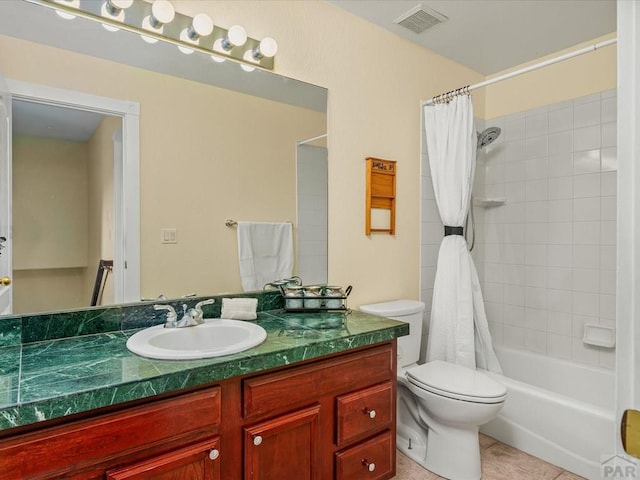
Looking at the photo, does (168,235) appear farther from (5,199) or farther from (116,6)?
(116,6)

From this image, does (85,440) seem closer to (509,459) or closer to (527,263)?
(509,459)

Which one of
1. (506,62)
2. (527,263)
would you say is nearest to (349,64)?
(506,62)

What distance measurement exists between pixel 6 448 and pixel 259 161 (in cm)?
140

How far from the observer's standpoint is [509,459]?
207cm

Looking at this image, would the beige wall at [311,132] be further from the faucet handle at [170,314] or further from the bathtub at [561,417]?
the bathtub at [561,417]

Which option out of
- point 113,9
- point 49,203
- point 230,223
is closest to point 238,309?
point 230,223

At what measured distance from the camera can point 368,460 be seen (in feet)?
5.37

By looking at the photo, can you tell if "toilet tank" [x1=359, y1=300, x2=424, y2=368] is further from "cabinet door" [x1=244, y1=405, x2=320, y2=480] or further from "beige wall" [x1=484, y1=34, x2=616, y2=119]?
"beige wall" [x1=484, y1=34, x2=616, y2=119]

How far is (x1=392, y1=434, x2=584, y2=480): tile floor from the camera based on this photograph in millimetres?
1923

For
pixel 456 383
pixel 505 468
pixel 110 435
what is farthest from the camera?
pixel 505 468

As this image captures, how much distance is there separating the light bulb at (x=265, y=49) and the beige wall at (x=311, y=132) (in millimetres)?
95

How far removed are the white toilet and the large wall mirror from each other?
72 cm

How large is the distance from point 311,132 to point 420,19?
964 millimetres

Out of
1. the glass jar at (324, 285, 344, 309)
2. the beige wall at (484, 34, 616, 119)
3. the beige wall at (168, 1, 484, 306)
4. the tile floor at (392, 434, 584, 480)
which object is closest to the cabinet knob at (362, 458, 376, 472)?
the tile floor at (392, 434, 584, 480)
